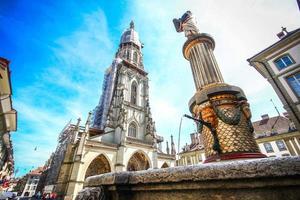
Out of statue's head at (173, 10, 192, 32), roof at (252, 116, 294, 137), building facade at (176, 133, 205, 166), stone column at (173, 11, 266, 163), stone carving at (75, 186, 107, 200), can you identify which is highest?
roof at (252, 116, 294, 137)

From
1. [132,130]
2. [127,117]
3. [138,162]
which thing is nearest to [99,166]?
[138,162]

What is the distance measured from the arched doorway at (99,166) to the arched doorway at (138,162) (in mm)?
4128

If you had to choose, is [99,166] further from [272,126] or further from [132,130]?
[272,126]

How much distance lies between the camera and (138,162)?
22172 millimetres

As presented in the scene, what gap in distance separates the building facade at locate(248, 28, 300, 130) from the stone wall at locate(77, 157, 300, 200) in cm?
1494

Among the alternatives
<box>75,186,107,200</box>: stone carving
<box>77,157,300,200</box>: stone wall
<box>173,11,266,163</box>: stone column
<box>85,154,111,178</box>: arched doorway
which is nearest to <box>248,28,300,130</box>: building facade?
<box>173,11,266,163</box>: stone column

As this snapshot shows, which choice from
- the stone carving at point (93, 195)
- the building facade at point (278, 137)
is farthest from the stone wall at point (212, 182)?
the building facade at point (278, 137)

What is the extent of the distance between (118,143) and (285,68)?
20.3 metres

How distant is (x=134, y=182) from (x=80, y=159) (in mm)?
17268

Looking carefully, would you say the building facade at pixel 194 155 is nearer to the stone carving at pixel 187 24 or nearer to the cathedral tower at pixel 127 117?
the cathedral tower at pixel 127 117

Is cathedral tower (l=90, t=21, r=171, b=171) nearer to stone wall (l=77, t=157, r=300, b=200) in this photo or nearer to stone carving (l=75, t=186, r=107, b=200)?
stone carving (l=75, t=186, r=107, b=200)

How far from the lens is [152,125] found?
25.8 metres

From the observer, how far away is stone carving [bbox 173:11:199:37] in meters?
5.99

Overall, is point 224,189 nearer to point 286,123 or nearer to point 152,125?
point 152,125
